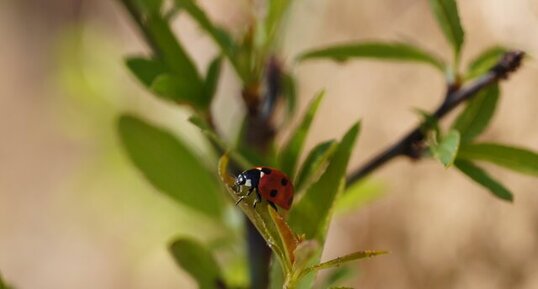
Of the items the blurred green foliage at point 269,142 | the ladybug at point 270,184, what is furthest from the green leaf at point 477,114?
the ladybug at point 270,184

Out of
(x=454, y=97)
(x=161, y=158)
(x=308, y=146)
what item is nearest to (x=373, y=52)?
(x=454, y=97)

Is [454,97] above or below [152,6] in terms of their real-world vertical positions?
below

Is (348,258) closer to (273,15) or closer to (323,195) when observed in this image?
(323,195)

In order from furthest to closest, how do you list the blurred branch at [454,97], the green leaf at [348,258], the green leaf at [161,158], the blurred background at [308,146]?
1. the blurred background at [308,146]
2. the green leaf at [161,158]
3. the blurred branch at [454,97]
4. the green leaf at [348,258]

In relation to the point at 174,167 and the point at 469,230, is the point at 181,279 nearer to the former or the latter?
the point at 469,230

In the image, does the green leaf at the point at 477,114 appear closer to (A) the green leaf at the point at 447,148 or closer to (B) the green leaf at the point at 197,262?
(A) the green leaf at the point at 447,148

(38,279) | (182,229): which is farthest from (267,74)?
(38,279)
